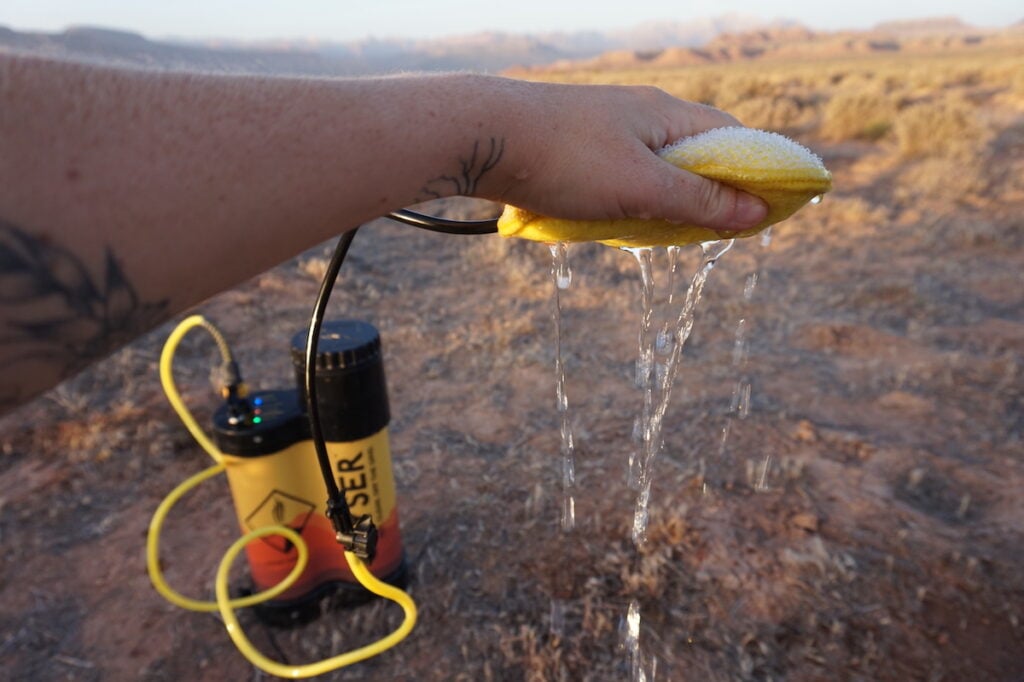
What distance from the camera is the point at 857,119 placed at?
31.4 ft

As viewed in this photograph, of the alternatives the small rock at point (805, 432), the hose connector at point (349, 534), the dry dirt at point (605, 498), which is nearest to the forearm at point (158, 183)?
the hose connector at point (349, 534)

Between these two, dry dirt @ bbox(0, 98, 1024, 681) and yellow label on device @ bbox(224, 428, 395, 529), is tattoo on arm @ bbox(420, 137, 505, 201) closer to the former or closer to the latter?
yellow label on device @ bbox(224, 428, 395, 529)

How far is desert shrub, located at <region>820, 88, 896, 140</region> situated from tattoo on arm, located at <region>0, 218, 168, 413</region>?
10851 millimetres

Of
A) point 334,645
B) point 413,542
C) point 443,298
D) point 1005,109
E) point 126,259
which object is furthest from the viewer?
point 1005,109

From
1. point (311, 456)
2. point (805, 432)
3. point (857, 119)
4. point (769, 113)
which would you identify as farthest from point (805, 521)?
point (769, 113)

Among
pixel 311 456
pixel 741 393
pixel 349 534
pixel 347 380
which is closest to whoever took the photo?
pixel 349 534

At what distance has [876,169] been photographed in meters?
7.79

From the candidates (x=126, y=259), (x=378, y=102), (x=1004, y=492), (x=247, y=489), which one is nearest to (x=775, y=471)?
(x=1004, y=492)

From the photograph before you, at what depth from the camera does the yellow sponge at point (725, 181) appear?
1043mm

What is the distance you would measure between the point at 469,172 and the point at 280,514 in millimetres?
1246

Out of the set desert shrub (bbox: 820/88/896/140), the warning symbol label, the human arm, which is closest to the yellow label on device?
the warning symbol label

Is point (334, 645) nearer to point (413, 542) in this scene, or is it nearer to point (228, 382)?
point (413, 542)

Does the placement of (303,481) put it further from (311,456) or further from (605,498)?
(605,498)

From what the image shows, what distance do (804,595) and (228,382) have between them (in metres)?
1.85
